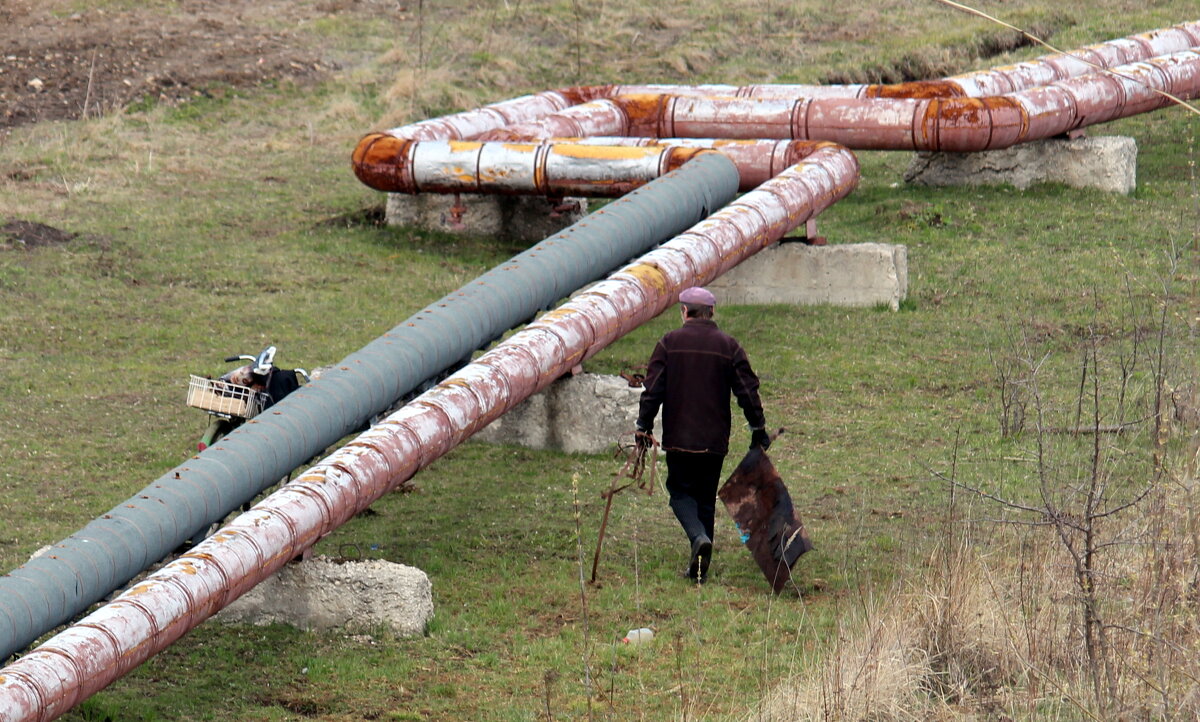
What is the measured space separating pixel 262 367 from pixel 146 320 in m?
5.11

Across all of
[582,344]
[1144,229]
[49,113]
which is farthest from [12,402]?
[1144,229]

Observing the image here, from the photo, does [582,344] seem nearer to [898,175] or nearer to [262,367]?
[262,367]

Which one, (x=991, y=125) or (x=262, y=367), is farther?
(x=991, y=125)

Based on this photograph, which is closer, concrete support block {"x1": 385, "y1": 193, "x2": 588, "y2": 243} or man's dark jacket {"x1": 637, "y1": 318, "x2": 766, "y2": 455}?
man's dark jacket {"x1": 637, "y1": 318, "x2": 766, "y2": 455}

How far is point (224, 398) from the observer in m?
9.42

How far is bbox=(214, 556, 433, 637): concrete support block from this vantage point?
8258 millimetres

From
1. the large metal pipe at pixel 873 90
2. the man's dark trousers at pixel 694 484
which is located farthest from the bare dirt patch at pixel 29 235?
the man's dark trousers at pixel 694 484

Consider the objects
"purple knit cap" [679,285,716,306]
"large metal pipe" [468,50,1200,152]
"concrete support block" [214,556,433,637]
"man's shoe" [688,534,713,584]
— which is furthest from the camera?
"large metal pipe" [468,50,1200,152]

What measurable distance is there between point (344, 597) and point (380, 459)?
0.90 meters

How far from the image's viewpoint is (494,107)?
58.3 feet

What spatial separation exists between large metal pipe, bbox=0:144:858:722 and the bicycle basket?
3.07ft

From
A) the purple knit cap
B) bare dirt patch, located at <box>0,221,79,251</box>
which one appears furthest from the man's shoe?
bare dirt patch, located at <box>0,221,79,251</box>

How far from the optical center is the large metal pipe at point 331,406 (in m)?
7.46

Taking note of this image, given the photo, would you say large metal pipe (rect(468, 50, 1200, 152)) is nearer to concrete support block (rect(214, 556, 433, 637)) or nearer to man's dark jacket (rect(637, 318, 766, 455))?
man's dark jacket (rect(637, 318, 766, 455))
